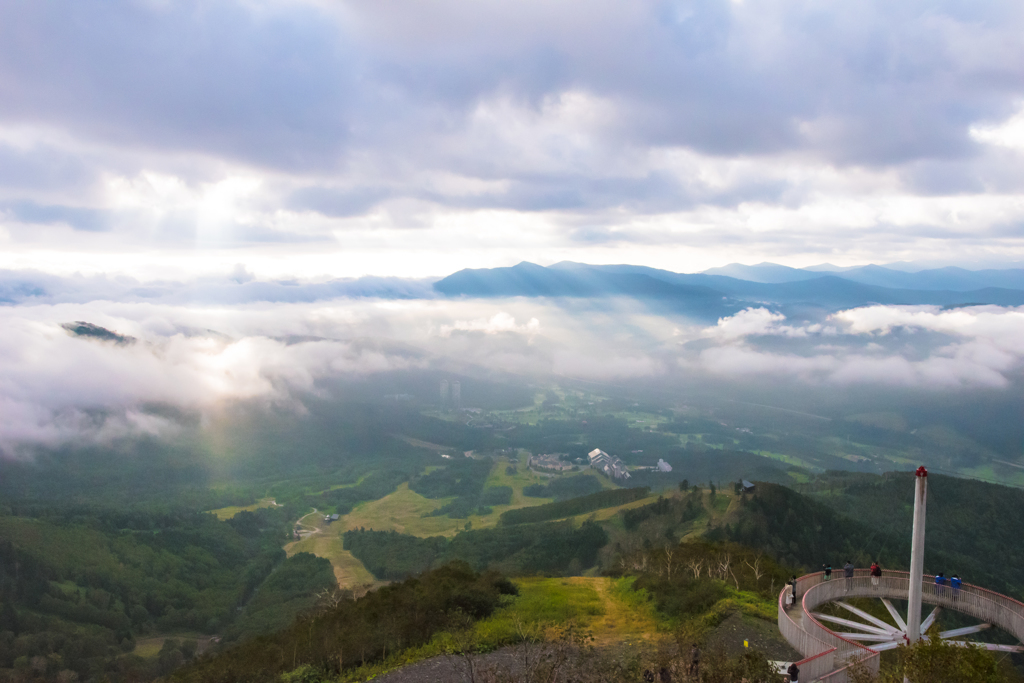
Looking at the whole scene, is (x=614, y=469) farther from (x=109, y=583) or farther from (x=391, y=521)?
(x=109, y=583)

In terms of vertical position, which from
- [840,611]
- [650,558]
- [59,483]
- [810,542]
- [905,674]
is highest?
[905,674]

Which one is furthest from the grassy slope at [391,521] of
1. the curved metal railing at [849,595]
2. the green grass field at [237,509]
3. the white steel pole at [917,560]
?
the white steel pole at [917,560]

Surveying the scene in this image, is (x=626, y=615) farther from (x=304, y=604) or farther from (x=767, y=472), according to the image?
(x=767, y=472)

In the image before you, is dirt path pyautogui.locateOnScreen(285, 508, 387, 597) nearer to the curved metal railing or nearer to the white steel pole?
the curved metal railing

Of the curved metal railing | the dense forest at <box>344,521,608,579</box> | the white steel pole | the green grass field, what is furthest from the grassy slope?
the white steel pole

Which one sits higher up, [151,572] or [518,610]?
[518,610]

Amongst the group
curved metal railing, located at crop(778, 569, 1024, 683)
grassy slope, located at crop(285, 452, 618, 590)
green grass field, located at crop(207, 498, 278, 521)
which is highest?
curved metal railing, located at crop(778, 569, 1024, 683)

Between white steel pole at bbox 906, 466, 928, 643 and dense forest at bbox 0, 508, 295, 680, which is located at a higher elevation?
white steel pole at bbox 906, 466, 928, 643

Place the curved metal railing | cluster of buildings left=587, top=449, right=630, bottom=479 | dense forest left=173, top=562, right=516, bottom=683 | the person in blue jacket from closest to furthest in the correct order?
the curved metal railing
the person in blue jacket
dense forest left=173, top=562, right=516, bottom=683
cluster of buildings left=587, top=449, right=630, bottom=479

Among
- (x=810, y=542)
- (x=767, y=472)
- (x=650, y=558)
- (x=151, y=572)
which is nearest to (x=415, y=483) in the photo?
(x=151, y=572)

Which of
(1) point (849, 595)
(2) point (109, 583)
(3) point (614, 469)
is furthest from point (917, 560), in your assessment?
(3) point (614, 469)

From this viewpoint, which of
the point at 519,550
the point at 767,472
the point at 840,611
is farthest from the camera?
the point at 767,472
